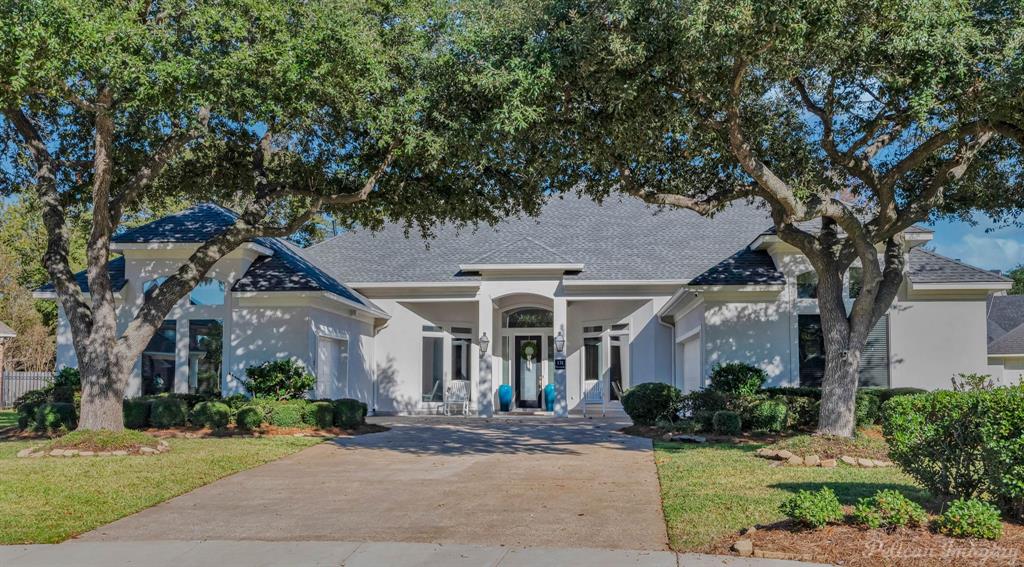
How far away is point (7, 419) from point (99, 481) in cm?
1412

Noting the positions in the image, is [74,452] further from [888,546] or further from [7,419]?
[888,546]

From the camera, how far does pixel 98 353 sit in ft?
47.1

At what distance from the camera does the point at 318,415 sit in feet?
56.4

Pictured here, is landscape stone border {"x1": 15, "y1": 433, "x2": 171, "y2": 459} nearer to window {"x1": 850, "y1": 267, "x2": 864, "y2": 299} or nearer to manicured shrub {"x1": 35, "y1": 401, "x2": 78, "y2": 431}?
manicured shrub {"x1": 35, "y1": 401, "x2": 78, "y2": 431}

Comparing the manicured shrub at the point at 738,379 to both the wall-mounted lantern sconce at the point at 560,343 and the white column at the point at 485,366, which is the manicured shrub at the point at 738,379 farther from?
the white column at the point at 485,366

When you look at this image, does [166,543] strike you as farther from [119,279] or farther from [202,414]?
[119,279]

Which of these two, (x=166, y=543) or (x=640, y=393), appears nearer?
(x=166, y=543)

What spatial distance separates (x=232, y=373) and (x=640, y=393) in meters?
9.46

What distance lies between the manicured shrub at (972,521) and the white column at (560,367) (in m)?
15.8

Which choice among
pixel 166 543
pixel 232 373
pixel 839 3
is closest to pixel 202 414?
pixel 232 373

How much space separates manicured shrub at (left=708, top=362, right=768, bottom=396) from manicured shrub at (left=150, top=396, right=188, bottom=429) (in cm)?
1082

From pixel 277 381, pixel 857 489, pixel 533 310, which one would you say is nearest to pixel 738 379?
pixel 857 489

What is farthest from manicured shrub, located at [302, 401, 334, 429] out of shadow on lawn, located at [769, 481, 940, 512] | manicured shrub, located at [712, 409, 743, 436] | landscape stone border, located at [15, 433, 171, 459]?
shadow on lawn, located at [769, 481, 940, 512]

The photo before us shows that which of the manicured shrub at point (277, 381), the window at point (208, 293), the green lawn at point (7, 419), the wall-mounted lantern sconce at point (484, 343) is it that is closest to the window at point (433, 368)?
the wall-mounted lantern sconce at point (484, 343)
